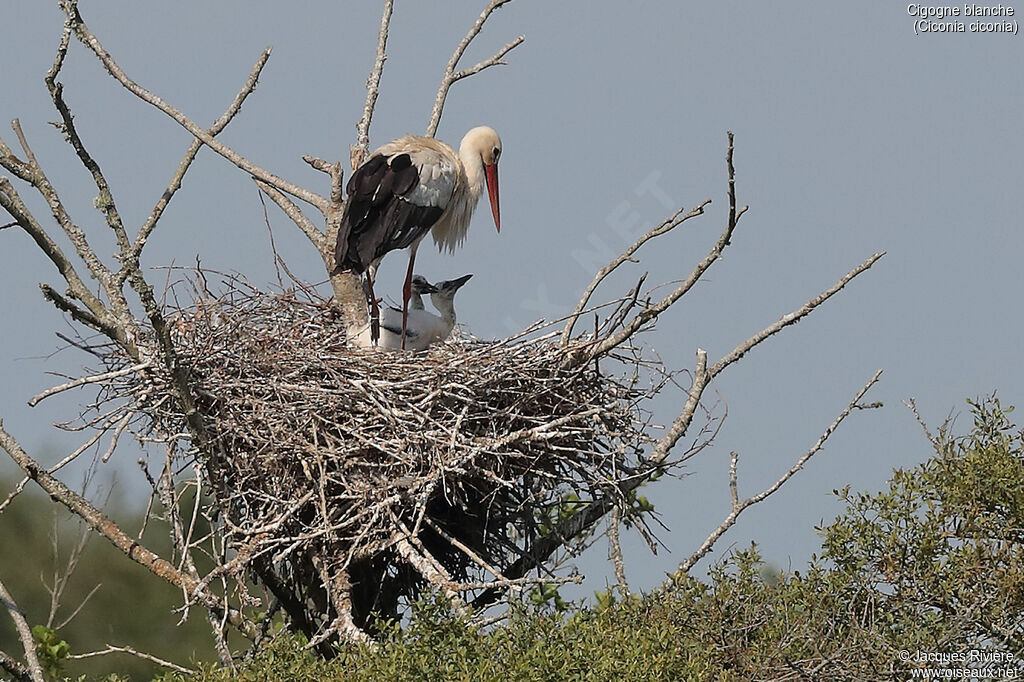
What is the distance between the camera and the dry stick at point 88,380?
15.1 feet

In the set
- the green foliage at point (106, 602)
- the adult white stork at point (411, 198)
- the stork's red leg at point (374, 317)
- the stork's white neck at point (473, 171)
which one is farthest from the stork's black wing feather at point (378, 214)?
the green foliage at point (106, 602)

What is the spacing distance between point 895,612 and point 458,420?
1.91 m

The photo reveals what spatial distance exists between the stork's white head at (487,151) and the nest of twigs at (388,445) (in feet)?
4.55

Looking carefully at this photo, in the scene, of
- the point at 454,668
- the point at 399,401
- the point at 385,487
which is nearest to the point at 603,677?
the point at 454,668

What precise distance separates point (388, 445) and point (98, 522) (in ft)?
4.27

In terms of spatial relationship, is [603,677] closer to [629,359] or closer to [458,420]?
[458,420]

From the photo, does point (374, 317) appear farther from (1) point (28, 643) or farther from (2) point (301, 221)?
(1) point (28, 643)

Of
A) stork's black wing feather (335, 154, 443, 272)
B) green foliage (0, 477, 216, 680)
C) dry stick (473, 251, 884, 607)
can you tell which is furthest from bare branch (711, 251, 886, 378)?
green foliage (0, 477, 216, 680)

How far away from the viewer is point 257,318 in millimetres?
6402

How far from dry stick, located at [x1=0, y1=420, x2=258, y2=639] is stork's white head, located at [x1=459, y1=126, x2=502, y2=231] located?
2837 millimetres

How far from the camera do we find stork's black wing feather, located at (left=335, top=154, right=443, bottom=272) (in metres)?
6.34

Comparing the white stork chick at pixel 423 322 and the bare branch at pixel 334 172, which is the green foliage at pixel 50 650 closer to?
the white stork chick at pixel 423 322

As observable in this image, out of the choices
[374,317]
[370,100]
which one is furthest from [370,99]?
[374,317]

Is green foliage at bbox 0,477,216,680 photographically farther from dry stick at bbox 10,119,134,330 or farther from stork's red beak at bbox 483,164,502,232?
dry stick at bbox 10,119,134,330
